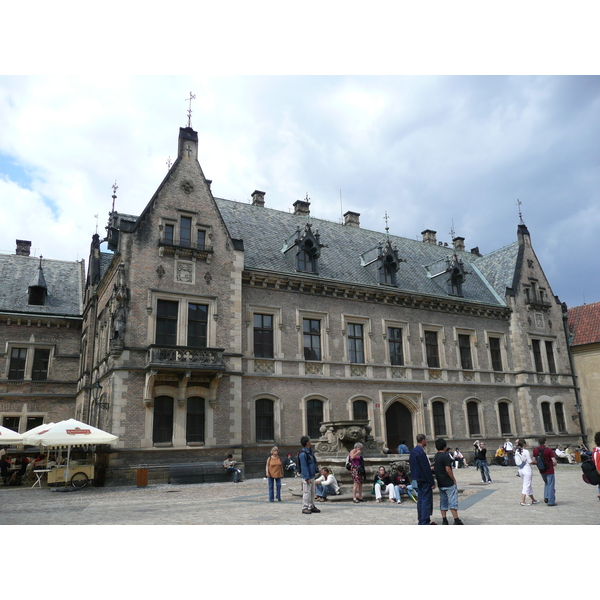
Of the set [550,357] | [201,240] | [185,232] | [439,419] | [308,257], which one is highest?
[308,257]

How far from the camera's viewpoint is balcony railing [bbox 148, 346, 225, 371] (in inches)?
877

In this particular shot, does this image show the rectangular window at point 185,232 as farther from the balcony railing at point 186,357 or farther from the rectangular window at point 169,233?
the balcony railing at point 186,357

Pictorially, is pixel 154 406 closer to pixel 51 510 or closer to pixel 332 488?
pixel 51 510

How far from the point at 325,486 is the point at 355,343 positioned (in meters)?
15.1

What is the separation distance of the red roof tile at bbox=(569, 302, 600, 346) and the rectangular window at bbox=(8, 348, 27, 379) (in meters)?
39.5

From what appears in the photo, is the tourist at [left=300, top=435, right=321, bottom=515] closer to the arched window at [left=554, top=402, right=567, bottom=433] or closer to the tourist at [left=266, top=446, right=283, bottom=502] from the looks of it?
the tourist at [left=266, top=446, right=283, bottom=502]

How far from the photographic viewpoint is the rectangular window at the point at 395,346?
3098 centimetres

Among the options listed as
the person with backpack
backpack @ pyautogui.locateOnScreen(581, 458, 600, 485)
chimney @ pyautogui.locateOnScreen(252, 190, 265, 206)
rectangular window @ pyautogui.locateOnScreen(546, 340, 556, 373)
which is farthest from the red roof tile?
backpack @ pyautogui.locateOnScreen(581, 458, 600, 485)

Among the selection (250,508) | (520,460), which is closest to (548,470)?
(520,460)

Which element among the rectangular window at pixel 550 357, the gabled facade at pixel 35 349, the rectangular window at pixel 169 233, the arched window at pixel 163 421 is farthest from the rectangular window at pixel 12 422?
the rectangular window at pixel 550 357

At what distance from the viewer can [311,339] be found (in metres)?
28.3

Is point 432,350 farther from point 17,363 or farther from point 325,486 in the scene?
point 17,363

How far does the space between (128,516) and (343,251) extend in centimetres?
2381

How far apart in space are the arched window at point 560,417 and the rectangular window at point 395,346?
547 inches
